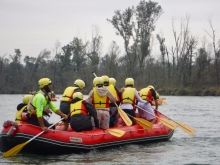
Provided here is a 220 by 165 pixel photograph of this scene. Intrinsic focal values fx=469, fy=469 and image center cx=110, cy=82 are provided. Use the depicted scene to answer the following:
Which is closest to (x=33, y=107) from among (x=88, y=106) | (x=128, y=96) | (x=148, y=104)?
(x=88, y=106)

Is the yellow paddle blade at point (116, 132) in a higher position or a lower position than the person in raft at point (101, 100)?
lower

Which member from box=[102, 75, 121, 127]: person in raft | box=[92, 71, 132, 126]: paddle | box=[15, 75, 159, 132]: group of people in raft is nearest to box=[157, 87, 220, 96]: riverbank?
box=[15, 75, 159, 132]: group of people in raft

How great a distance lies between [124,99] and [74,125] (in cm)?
250

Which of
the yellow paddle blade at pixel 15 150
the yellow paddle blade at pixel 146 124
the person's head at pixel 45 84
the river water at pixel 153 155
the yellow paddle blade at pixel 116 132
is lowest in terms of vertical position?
the river water at pixel 153 155

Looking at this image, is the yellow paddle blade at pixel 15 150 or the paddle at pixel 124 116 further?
the paddle at pixel 124 116

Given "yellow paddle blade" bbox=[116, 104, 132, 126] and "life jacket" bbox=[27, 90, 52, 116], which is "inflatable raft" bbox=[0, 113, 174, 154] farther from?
"yellow paddle blade" bbox=[116, 104, 132, 126]

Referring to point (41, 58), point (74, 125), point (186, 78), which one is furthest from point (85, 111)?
point (41, 58)

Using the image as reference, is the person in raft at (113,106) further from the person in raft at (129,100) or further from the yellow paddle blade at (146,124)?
the yellow paddle blade at (146,124)

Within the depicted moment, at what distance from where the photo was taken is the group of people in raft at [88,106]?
1005 cm

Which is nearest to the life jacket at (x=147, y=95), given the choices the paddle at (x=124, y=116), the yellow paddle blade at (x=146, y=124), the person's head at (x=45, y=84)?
the yellow paddle blade at (x=146, y=124)

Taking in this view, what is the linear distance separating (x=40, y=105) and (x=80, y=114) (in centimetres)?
118

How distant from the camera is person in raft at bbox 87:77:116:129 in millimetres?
11391

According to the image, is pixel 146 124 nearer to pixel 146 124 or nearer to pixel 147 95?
pixel 146 124

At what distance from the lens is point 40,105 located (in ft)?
32.1
